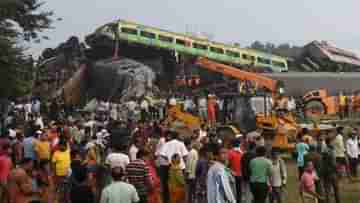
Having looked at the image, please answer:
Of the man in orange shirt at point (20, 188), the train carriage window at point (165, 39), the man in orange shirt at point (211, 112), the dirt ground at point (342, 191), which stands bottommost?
the dirt ground at point (342, 191)

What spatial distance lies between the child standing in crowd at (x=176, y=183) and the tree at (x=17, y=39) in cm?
1152

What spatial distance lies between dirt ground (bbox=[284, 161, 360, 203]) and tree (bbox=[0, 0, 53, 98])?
10.1m

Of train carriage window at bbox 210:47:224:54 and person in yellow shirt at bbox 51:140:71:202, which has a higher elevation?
train carriage window at bbox 210:47:224:54

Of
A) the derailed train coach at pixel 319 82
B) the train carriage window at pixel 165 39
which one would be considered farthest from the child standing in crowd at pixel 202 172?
the derailed train coach at pixel 319 82

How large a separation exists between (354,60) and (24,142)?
4460 centimetres

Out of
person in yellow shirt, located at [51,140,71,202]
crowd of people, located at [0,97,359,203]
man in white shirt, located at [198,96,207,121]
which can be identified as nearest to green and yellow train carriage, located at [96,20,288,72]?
man in white shirt, located at [198,96,207,121]

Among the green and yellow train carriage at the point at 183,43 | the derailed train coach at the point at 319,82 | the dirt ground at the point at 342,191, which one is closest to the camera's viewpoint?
the dirt ground at the point at 342,191

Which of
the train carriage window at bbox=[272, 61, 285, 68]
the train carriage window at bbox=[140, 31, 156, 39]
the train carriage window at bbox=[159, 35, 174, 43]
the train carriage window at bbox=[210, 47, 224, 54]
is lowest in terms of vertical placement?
the train carriage window at bbox=[272, 61, 285, 68]

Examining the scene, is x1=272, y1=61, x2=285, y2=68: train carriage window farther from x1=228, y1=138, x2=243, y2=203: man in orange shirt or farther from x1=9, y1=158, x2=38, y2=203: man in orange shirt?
x1=9, y1=158, x2=38, y2=203: man in orange shirt

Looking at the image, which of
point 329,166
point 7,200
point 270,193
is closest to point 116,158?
point 7,200

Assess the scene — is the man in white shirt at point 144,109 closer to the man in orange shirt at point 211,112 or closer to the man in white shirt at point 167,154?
the man in orange shirt at point 211,112

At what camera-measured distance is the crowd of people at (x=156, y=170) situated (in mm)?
9586

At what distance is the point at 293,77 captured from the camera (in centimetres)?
4769

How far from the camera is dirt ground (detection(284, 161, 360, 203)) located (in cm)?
1560
